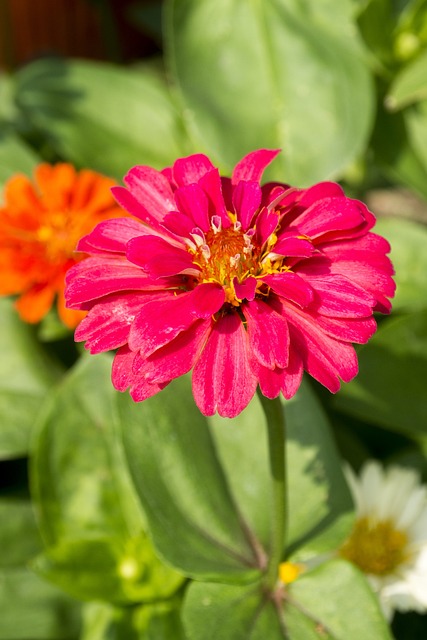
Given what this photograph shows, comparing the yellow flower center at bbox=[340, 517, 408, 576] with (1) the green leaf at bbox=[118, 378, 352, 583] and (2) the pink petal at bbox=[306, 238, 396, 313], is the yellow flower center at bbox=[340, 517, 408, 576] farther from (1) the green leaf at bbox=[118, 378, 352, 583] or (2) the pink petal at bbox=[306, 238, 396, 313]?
(2) the pink petal at bbox=[306, 238, 396, 313]

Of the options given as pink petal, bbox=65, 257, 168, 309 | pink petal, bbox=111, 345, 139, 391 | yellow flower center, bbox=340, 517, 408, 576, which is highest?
pink petal, bbox=65, 257, 168, 309

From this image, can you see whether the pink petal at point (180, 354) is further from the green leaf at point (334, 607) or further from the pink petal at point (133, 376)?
the green leaf at point (334, 607)

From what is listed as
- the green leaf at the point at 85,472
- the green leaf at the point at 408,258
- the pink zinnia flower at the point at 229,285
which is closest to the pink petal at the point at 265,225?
the pink zinnia flower at the point at 229,285

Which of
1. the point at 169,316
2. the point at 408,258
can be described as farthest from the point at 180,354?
the point at 408,258

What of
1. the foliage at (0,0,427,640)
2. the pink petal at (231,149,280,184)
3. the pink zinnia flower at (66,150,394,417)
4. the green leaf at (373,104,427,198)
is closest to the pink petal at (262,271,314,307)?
the pink zinnia flower at (66,150,394,417)

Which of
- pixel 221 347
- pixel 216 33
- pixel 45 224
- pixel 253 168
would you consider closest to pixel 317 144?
pixel 216 33
